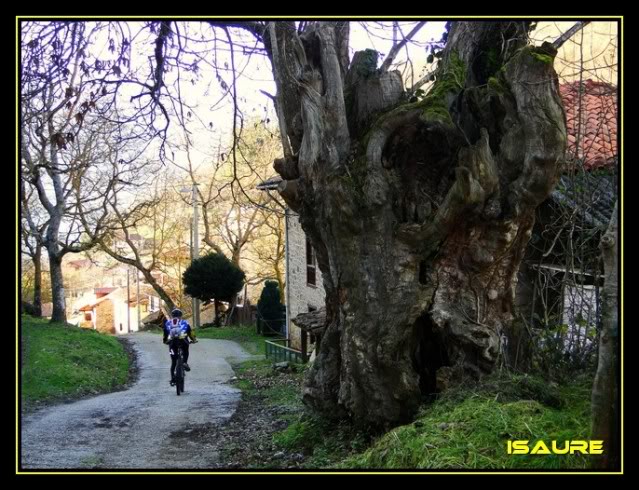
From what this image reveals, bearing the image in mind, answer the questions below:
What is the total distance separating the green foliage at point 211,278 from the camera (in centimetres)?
3014

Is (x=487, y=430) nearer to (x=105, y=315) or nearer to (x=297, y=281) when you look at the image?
(x=297, y=281)

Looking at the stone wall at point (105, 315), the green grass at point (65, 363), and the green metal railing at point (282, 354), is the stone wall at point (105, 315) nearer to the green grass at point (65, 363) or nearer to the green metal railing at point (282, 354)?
the green grass at point (65, 363)

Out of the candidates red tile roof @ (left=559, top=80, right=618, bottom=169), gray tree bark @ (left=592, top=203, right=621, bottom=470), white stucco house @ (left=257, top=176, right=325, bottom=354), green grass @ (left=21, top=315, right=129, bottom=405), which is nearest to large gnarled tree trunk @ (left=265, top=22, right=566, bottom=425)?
red tile roof @ (left=559, top=80, right=618, bottom=169)

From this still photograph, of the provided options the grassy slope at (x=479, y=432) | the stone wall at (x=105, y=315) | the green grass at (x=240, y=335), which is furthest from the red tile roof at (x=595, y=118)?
the stone wall at (x=105, y=315)

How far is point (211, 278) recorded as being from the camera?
99.7 feet

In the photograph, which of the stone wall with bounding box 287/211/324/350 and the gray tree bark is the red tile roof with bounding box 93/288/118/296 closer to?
the stone wall with bounding box 287/211/324/350

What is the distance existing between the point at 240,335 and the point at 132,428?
2080cm

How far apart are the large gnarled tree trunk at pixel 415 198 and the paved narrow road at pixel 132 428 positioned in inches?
69.1

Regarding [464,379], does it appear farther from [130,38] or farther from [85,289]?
[85,289]

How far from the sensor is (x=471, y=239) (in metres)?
6.39

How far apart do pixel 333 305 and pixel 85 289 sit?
32367 millimetres

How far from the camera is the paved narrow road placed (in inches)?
259

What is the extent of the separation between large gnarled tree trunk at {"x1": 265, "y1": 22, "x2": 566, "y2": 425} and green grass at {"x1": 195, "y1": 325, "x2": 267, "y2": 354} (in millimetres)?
18109

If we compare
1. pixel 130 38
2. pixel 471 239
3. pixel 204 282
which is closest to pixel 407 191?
pixel 471 239
